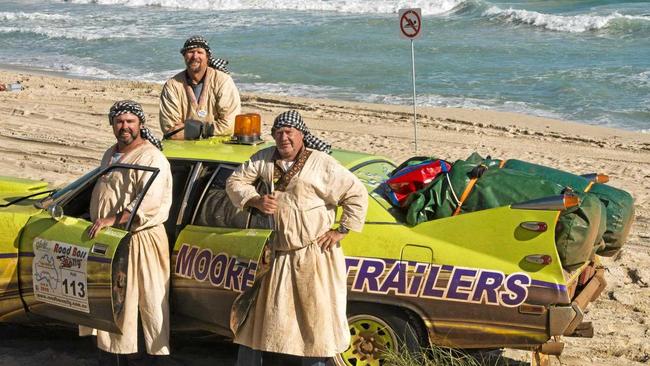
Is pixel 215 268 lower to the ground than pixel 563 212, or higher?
lower

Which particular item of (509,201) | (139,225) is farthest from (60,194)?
(509,201)

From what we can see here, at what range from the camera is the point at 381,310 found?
229 inches

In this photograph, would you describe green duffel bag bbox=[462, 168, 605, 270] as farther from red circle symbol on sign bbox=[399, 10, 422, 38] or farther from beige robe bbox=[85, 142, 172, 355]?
red circle symbol on sign bbox=[399, 10, 422, 38]

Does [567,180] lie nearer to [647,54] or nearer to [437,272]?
[437,272]

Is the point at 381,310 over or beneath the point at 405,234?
beneath

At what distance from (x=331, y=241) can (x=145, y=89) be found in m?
13.6

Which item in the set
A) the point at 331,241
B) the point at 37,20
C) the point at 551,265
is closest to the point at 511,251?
the point at 551,265

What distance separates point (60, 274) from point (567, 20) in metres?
25.6

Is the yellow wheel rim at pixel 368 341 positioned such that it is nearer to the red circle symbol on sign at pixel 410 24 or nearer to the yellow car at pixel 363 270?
the yellow car at pixel 363 270

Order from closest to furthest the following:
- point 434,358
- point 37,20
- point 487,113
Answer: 1. point 434,358
2. point 487,113
3. point 37,20

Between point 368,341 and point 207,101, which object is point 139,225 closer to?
point 368,341

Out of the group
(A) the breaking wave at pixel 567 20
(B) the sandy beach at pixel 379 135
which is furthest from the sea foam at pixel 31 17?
(A) the breaking wave at pixel 567 20

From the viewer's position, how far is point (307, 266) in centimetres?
532

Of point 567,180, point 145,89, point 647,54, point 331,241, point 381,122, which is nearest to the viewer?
point 331,241
